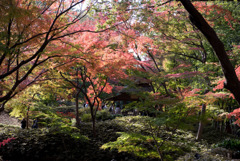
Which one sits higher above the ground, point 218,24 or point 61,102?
point 218,24

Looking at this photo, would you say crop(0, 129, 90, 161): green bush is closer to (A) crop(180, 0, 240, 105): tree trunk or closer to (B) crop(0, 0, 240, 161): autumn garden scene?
(B) crop(0, 0, 240, 161): autumn garden scene

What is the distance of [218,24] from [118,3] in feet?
26.2

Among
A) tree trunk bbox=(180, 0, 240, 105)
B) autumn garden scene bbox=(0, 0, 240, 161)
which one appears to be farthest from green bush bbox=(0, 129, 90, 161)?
tree trunk bbox=(180, 0, 240, 105)

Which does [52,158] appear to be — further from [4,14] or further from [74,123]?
[4,14]

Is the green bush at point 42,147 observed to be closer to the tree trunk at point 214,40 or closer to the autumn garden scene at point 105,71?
the autumn garden scene at point 105,71

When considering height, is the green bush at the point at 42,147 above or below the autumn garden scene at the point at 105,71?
below

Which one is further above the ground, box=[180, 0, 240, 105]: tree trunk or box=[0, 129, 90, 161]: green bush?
box=[180, 0, 240, 105]: tree trunk

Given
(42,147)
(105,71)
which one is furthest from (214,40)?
(42,147)

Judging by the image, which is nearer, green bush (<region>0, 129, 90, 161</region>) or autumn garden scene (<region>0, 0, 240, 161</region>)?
autumn garden scene (<region>0, 0, 240, 161</region>)

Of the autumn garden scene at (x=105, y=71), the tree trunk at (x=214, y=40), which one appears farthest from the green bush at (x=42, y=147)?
the tree trunk at (x=214, y=40)

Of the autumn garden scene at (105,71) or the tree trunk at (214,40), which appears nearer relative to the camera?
the tree trunk at (214,40)

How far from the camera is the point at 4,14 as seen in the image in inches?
133

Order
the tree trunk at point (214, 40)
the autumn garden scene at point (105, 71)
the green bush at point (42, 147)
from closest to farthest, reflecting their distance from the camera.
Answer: the tree trunk at point (214, 40), the autumn garden scene at point (105, 71), the green bush at point (42, 147)

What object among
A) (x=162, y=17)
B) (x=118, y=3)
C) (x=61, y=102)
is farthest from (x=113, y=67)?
(x=61, y=102)
